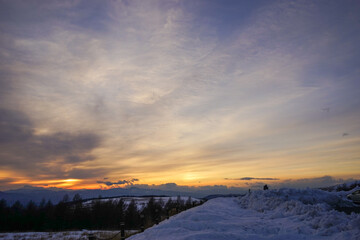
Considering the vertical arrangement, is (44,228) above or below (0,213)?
below

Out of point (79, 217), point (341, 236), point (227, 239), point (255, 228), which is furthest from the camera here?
point (79, 217)

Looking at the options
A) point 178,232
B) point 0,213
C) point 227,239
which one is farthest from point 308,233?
point 0,213

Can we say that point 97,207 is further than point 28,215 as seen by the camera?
Yes

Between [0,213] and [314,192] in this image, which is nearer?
[314,192]

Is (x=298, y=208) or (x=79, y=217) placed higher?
(x=298, y=208)

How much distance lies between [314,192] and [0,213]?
117118mm

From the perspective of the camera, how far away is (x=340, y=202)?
24.7 meters

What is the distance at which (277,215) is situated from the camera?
17859 millimetres

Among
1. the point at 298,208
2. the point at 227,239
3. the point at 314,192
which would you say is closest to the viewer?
the point at 227,239

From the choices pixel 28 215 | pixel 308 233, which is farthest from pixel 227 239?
pixel 28 215

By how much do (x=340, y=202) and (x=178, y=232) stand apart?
2049 cm

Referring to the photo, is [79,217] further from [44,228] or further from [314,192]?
[314,192]

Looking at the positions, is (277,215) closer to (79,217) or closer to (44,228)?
(44,228)

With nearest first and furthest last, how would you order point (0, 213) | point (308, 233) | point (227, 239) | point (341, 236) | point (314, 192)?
point (341, 236), point (227, 239), point (308, 233), point (314, 192), point (0, 213)
